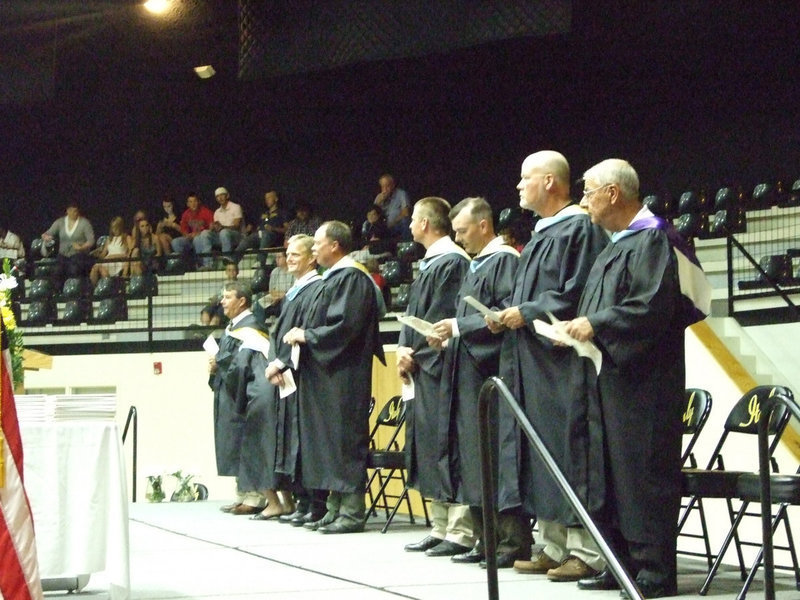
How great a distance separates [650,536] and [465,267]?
7.51 feet

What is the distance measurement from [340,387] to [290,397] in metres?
0.49

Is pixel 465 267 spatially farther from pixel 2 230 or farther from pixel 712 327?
pixel 2 230

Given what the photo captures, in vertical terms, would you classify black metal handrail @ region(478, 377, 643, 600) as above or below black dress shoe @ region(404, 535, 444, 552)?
above

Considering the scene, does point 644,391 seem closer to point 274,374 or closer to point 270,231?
point 274,374

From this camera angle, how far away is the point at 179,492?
1161 centimetres

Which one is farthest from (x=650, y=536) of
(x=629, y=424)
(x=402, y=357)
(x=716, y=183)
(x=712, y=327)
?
(x=716, y=183)

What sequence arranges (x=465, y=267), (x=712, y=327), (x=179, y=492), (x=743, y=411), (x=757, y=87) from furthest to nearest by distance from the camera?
(x=757, y=87) → (x=179, y=492) → (x=712, y=327) → (x=465, y=267) → (x=743, y=411)

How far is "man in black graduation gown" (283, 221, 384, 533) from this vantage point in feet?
25.2

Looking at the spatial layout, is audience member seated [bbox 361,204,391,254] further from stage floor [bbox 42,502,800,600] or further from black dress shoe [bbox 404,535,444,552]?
black dress shoe [bbox 404,535,444,552]

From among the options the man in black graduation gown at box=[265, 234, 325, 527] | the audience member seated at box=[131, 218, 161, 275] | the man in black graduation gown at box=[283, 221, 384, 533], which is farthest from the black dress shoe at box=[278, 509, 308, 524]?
the audience member seated at box=[131, 218, 161, 275]

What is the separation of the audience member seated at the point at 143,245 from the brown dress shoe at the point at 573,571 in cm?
1148

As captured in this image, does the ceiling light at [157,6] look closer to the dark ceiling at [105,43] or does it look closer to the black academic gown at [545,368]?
the dark ceiling at [105,43]

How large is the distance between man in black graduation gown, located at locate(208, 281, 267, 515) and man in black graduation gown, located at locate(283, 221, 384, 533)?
1.62 m

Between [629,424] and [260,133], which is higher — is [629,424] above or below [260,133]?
below
